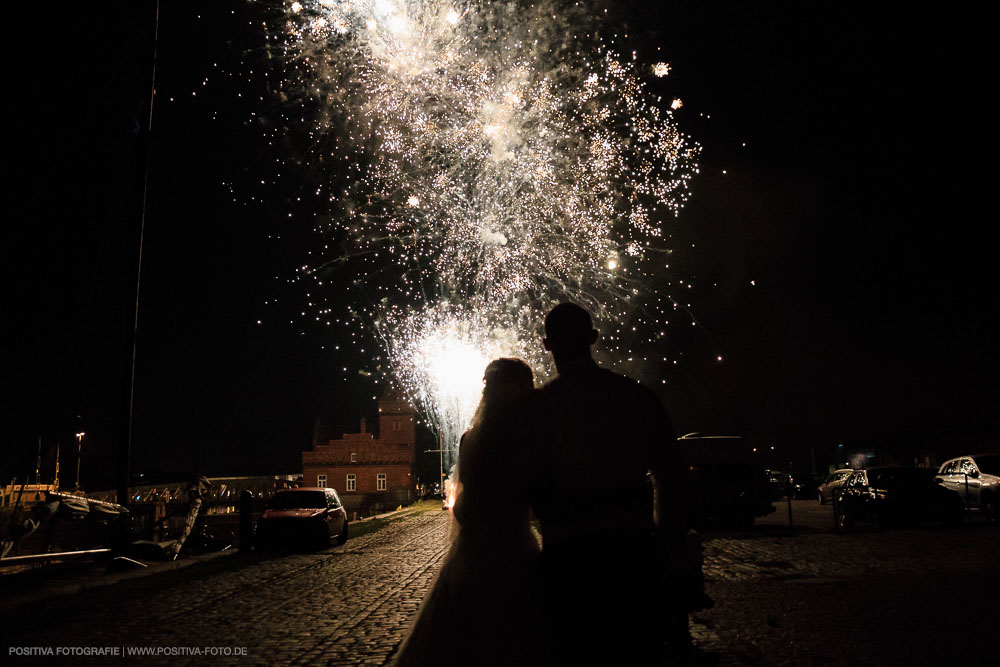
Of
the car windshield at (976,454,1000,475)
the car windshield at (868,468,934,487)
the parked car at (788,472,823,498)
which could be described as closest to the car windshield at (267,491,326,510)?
the car windshield at (868,468,934,487)

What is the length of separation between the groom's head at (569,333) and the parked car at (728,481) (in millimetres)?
14187

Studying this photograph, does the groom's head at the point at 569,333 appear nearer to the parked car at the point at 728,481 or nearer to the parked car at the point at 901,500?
the parked car at the point at 728,481

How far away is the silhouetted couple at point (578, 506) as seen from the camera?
2373 mm

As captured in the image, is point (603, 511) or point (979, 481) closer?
point (603, 511)

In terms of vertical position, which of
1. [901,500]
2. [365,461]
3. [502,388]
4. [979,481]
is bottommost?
[901,500]

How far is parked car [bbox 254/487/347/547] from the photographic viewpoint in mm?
16969

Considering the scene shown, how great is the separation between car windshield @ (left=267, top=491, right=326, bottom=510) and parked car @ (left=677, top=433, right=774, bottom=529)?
9572 millimetres

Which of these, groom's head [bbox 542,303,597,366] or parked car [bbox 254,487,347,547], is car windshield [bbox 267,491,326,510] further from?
groom's head [bbox 542,303,597,366]

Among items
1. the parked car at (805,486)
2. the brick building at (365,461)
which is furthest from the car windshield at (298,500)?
the brick building at (365,461)

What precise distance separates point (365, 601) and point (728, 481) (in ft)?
38.8

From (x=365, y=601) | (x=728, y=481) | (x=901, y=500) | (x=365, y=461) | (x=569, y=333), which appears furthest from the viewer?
(x=365, y=461)

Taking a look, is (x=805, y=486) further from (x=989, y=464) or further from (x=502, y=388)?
(x=502, y=388)

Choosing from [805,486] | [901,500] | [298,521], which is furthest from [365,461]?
[901,500]

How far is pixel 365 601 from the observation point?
8797mm
